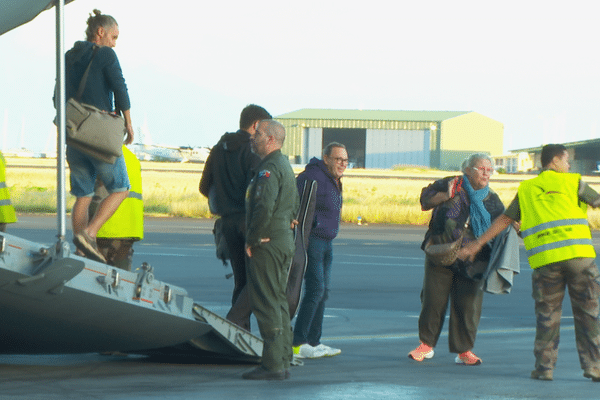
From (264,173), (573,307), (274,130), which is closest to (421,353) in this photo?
(573,307)

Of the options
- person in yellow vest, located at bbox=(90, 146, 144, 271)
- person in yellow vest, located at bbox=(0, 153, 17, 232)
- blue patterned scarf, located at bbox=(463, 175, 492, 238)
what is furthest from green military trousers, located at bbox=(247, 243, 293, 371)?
person in yellow vest, located at bbox=(0, 153, 17, 232)

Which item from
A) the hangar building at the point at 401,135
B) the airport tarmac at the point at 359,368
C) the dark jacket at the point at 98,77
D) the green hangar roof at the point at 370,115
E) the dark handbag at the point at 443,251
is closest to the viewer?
the dark jacket at the point at 98,77

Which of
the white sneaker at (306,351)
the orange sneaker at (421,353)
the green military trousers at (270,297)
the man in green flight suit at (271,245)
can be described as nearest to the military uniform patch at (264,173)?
the man in green flight suit at (271,245)

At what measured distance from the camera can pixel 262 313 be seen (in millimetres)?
6977

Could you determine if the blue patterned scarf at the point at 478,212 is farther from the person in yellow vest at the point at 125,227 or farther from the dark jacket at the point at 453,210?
the person in yellow vest at the point at 125,227

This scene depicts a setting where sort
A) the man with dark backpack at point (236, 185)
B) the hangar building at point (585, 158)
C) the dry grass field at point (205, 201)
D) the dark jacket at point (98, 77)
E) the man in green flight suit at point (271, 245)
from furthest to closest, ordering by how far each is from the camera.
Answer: the hangar building at point (585, 158), the dry grass field at point (205, 201), the man with dark backpack at point (236, 185), the man in green flight suit at point (271, 245), the dark jacket at point (98, 77)

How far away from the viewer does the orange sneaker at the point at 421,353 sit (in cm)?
834

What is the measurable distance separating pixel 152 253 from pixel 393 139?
285 ft

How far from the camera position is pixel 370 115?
108 meters

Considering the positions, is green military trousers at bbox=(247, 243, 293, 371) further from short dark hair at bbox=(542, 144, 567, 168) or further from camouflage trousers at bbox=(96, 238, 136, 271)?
short dark hair at bbox=(542, 144, 567, 168)

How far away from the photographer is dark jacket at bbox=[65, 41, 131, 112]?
21.4ft

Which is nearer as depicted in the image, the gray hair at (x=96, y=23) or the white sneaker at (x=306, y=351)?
the gray hair at (x=96, y=23)

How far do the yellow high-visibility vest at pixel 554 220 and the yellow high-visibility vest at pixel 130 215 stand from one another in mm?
3233

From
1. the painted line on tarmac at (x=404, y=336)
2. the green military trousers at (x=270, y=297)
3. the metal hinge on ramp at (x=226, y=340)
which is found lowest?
the painted line on tarmac at (x=404, y=336)
